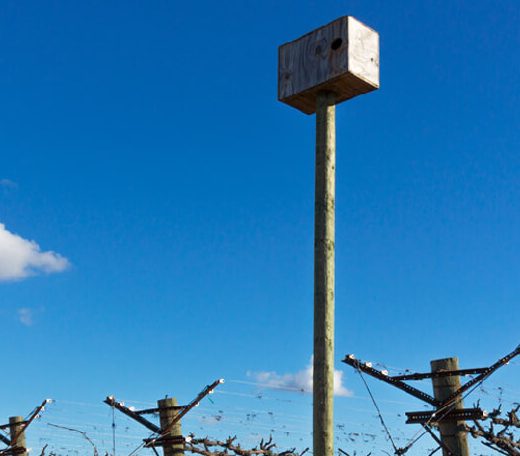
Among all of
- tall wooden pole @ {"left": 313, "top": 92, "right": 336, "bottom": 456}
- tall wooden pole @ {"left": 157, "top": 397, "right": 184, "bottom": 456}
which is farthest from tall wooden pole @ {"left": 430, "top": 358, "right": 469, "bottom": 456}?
tall wooden pole @ {"left": 157, "top": 397, "right": 184, "bottom": 456}

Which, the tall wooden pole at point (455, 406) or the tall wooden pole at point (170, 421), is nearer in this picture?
the tall wooden pole at point (455, 406)

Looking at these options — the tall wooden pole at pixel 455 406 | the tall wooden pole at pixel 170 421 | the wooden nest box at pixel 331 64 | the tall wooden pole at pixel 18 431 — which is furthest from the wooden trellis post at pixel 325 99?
the tall wooden pole at pixel 18 431

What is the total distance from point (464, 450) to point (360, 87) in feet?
14.3

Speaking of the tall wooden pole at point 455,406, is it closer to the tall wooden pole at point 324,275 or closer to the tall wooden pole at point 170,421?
the tall wooden pole at point 324,275

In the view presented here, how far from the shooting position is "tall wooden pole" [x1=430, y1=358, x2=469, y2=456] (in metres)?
9.58

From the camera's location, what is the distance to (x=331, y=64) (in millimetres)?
7828

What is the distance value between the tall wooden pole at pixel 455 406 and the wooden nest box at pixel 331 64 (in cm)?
356

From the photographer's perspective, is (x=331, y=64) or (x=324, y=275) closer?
(x=324, y=275)

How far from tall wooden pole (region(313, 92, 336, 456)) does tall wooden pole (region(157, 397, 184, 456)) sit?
17.2ft

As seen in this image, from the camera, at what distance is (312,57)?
8031 millimetres

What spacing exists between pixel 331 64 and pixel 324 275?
198cm

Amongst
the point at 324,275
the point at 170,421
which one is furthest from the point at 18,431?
the point at 324,275

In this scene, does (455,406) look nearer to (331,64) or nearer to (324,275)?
(324,275)

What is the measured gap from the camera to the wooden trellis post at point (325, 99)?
23.4 feet
